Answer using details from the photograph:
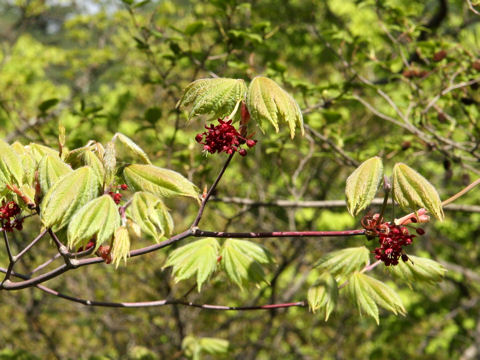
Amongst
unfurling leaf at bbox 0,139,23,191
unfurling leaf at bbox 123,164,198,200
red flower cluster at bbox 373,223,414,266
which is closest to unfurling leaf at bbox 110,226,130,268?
unfurling leaf at bbox 123,164,198,200

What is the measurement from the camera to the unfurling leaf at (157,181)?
4.89 ft

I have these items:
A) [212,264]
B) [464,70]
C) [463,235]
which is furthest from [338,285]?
[463,235]

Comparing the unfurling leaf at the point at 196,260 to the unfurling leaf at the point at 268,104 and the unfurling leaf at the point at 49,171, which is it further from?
the unfurling leaf at the point at 268,104

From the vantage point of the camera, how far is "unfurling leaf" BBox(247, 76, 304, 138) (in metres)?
1.37

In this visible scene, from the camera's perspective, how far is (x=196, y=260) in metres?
1.97

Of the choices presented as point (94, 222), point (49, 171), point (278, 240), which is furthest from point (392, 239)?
point (278, 240)

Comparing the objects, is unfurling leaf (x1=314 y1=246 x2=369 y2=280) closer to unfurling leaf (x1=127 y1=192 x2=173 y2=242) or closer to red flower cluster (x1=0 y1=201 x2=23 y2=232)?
unfurling leaf (x1=127 y1=192 x2=173 y2=242)

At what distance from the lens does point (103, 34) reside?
10.7 metres

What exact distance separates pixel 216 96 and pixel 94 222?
503 mm

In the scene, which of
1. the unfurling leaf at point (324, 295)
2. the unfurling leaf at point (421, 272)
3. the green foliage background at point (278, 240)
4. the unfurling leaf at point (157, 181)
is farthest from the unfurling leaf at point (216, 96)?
the green foliage background at point (278, 240)

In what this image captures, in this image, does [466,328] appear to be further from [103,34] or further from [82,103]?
[103,34]

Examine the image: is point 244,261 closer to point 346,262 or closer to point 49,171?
point 346,262

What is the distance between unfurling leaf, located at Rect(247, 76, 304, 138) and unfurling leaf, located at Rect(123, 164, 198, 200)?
1.03ft

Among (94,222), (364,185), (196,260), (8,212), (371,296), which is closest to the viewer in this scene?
(94,222)
